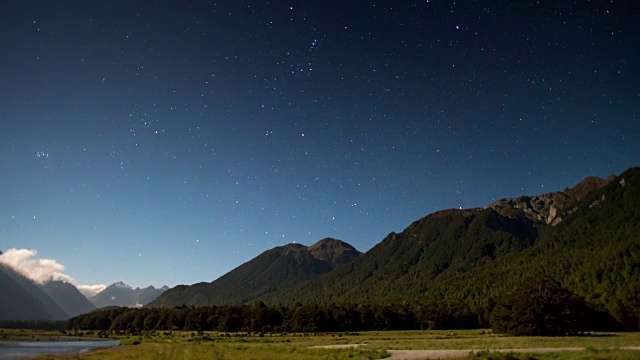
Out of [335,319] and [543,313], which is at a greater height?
[543,313]

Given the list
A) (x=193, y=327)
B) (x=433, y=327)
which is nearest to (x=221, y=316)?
(x=193, y=327)

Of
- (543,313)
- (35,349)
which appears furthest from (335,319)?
(35,349)

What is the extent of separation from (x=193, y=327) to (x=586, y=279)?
16562cm

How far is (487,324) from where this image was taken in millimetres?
146750

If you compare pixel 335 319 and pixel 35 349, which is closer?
pixel 35 349

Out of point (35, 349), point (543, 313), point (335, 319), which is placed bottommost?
point (335, 319)

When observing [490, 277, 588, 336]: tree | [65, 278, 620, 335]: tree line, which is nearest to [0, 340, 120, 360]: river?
[65, 278, 620, 335]: tree line

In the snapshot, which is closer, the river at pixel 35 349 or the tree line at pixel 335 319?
the river at pixel 35 349

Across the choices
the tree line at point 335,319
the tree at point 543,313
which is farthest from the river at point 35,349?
the tree at point 543,313

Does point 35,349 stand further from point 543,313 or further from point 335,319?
point 543,313

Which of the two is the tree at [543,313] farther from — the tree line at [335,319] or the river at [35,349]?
the river at [35,349]

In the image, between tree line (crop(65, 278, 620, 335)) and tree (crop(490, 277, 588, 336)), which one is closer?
tree (crop(490, 277, 588, 336))

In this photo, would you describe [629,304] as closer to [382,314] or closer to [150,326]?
[382,314]

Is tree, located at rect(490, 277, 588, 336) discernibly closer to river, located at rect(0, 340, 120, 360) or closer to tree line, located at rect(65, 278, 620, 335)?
tree line, located at rect(65, 278, 620, 335)
